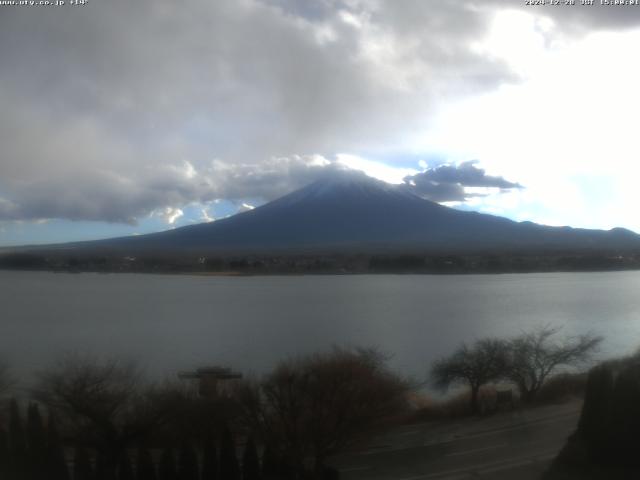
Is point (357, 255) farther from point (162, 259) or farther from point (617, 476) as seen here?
point (617, 476)

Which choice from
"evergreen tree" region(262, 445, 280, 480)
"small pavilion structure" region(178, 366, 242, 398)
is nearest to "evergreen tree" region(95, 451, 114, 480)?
"evergreen tree" region(262, 445, 280, 480)

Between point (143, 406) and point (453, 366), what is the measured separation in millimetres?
4637

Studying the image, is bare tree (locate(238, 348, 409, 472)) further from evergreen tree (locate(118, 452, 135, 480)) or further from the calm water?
the calm water

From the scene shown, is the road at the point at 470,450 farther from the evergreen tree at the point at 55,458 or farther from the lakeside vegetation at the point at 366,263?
the lakeside vegetation at the point at 366,263

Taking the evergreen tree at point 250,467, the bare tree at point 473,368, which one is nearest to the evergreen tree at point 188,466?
the evergreen tree at point 250,467

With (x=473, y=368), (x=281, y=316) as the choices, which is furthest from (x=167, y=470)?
(x=281, y=316)

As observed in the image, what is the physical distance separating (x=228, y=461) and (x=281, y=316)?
13.5m

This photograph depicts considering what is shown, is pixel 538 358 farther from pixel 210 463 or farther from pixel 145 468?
pixel 145 468

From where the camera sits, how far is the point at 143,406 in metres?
6.00

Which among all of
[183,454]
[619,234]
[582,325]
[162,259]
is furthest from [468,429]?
[619,234]

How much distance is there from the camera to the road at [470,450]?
5.42 meters

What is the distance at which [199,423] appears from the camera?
224 inches

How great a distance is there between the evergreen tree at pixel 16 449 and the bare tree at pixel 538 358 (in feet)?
18.0

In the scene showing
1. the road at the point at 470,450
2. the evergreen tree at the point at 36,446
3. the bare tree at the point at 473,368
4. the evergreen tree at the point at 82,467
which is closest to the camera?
the evergreen tree at the point at 36,446
